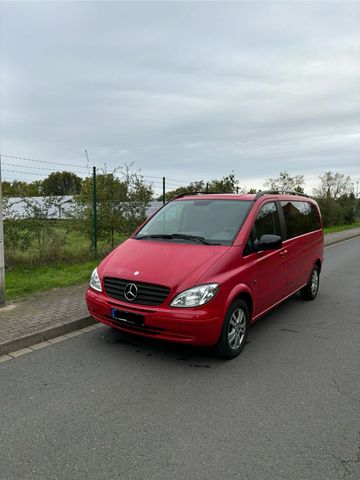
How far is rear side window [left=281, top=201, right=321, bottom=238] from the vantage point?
242 inches

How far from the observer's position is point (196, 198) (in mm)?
5781

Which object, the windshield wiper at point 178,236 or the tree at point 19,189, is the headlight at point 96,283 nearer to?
the windshield wiper at point 178,236

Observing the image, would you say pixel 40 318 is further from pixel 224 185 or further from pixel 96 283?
pixel 224 185

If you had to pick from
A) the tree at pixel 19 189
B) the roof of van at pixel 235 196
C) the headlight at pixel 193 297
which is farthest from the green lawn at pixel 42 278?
the headlight at pixel 193 297

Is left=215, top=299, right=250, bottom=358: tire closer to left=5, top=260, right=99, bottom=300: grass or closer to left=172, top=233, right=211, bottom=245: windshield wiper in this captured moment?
left=172, top=233, right=211, bottom=245: windshield wiper

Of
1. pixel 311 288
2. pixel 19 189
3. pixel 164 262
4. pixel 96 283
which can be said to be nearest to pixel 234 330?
pixel 164 262

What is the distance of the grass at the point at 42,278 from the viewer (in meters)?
6.92

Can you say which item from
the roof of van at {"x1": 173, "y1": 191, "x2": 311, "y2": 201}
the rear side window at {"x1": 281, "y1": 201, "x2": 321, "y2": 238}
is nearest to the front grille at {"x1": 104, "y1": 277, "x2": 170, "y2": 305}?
the roof of van at {"x1": 173, "y1": 191, "x2": 311, "y2": 201}

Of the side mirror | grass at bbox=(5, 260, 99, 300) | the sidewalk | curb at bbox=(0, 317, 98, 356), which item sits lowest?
curb at bbox=(0, 317, 98, 356)

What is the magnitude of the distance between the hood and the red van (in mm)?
11

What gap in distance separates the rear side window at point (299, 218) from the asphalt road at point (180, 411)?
1801 millimetres

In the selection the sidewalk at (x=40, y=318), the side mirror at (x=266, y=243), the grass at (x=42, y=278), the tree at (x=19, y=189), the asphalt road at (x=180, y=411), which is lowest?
the asphalt road at (x=180, y=411)

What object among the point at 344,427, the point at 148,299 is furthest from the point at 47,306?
the point at 344,427

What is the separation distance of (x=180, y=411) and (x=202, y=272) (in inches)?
55.0
